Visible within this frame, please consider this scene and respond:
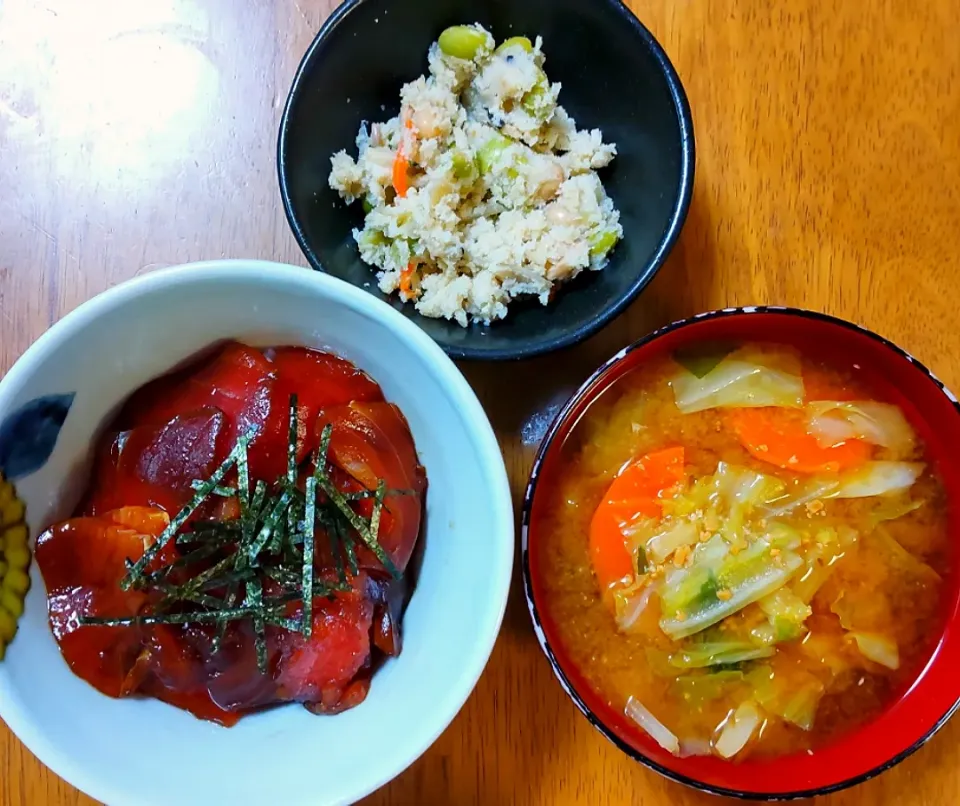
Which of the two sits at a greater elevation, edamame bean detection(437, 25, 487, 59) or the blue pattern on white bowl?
edamame bean detection(437, 25, 487, 59)

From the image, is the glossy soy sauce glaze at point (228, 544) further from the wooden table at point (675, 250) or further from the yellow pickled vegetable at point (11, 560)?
the wooden table at point (675, 250)

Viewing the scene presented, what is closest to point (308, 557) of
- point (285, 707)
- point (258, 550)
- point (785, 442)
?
point (258, 550)

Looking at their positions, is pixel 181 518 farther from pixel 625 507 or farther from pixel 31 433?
pixel 625 507

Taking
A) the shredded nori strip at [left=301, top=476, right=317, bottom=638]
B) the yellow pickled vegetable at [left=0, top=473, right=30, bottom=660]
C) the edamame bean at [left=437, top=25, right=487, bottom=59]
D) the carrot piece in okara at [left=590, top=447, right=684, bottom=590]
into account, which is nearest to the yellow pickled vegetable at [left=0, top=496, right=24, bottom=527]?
the yellow pickled vegetable at [left=0, top=473, right=30, bottom=660]

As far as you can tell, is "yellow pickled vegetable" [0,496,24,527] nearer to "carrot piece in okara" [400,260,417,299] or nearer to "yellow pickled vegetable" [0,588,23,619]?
"yellow pickled vegetable" [0,588,23,619]

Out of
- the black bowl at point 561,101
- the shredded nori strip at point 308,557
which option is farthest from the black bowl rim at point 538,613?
the shredded nori strip at point 308,557
